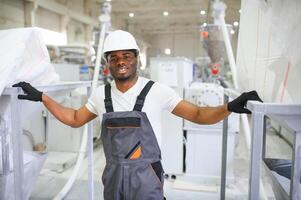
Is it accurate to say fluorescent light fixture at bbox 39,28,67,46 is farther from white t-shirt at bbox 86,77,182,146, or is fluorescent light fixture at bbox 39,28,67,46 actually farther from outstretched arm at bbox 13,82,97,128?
white t-shirt at bbox 86,77,182,146

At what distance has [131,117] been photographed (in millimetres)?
1344

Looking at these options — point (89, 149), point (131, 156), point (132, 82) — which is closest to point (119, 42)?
point (132, 82)

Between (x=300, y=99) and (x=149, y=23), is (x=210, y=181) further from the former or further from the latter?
(x=149, y=23)

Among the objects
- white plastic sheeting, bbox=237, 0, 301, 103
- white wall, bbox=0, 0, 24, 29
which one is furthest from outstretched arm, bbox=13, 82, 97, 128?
white wall, bbox=0, 0, 24, 29

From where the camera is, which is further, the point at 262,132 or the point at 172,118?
the point at 172,118

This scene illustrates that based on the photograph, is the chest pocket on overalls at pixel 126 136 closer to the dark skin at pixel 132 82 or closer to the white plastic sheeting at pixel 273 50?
the dark skin at pixel 132 82

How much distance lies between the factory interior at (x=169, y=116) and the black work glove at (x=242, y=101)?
3 cm

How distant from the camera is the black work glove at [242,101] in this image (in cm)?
109

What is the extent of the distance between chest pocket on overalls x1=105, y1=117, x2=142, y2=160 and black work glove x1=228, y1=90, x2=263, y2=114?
47 cm

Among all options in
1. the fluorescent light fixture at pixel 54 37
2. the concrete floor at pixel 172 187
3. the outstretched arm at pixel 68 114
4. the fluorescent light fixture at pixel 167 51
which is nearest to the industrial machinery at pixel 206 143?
the concrete floor at pixel 172 187

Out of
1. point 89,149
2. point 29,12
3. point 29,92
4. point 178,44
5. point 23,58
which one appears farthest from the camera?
point 178,44

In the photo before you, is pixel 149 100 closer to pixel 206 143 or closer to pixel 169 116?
pixel 169 116

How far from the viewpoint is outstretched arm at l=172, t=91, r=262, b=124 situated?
119cm

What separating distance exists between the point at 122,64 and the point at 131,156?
1.60 ft
